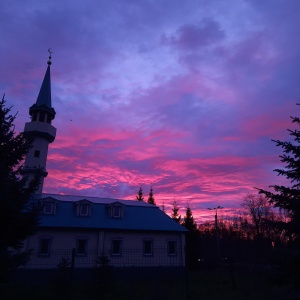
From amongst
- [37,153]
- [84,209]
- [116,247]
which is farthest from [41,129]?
[116,247]

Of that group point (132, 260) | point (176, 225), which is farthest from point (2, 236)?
point (176, 225)

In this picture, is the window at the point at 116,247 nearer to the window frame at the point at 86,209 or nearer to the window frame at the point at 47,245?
the window frame at the point at 86,209

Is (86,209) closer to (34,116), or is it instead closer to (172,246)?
(172,246)

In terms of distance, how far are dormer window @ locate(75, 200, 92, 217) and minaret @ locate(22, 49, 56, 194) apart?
274 inches

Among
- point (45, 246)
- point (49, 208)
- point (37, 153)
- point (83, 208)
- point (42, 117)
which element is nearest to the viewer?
point (45, 246)

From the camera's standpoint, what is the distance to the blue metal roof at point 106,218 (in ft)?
89.4

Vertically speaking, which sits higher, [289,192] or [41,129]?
[41,129]

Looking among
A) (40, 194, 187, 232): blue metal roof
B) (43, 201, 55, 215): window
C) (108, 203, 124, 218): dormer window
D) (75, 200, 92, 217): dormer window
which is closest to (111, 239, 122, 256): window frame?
(40, 194, 187, 232): blue metal roof

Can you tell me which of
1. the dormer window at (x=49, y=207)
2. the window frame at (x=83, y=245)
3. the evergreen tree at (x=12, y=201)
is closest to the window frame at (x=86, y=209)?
the dormer window at (x=49, y=207)

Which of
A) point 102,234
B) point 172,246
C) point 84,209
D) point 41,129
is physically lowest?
point 172,246

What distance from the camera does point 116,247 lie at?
1112 inches

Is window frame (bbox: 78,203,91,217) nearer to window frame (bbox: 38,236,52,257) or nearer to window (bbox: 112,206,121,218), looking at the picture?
window (bbox: 112,206,121,218)

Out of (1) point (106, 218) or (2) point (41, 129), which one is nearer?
(1) point (106, 218)

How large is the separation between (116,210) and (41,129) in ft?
43.8
